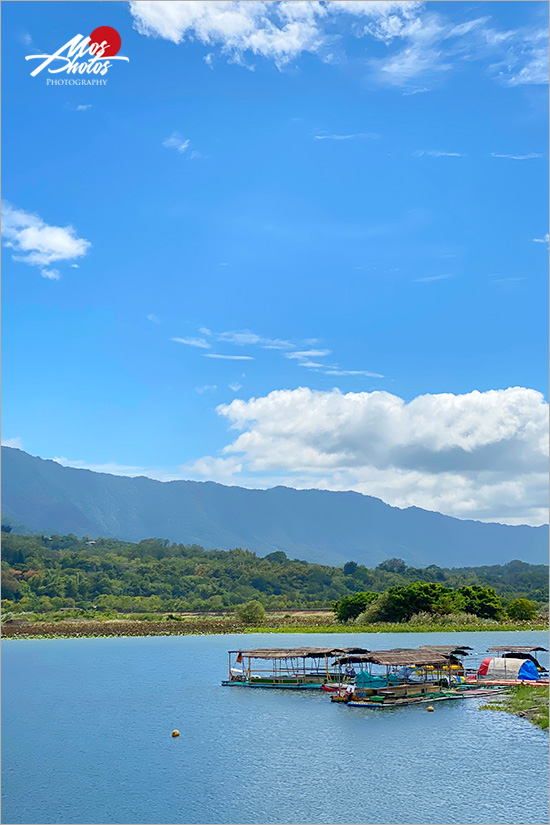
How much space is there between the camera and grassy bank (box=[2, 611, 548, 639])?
88688 mm

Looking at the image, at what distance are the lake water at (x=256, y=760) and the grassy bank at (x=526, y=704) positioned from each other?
90 centimetres

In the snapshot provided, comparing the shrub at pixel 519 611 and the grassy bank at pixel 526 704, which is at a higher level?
the shrub at pixel 519 611

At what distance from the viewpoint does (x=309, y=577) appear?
181 m

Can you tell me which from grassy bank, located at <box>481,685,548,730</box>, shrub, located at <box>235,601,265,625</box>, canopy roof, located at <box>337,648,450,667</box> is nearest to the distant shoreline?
shrub, located at <box>235,601,265,625</box>

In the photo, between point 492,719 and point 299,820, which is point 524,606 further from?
point 299,820

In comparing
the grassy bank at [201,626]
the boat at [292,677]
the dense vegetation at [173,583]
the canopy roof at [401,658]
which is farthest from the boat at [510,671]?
the dense vegetation at [173,583]

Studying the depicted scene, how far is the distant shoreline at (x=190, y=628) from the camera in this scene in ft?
288

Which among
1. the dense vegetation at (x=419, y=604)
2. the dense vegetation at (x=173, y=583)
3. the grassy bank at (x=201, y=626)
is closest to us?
the grassy bank at (x=201, y=626)

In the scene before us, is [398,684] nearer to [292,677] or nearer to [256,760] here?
[292,677]

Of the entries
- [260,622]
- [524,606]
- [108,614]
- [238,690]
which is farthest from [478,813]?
[108,614]

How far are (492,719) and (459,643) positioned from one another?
1462 inches

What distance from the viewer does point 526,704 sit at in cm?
3841

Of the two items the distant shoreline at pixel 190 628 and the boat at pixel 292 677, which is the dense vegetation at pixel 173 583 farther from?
the boat at pixel 292 677

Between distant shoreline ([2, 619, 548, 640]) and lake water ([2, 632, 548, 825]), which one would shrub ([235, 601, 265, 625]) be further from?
lake water ([2, 632, 548, 825])
